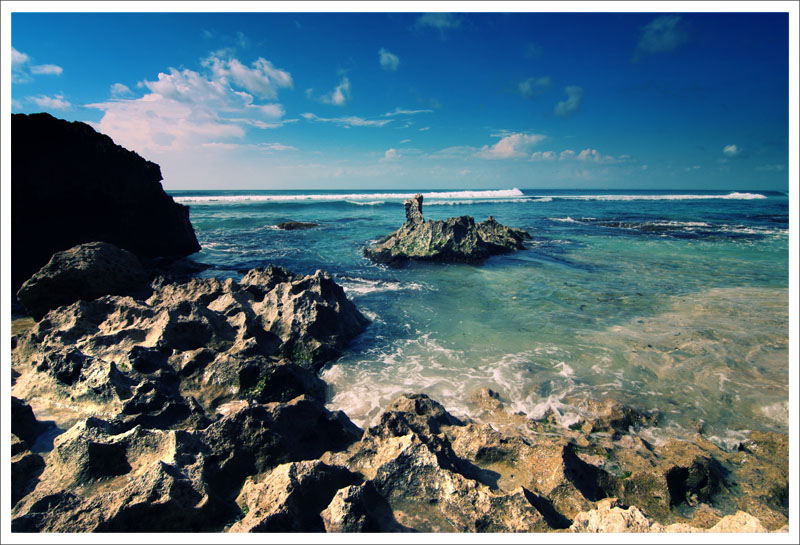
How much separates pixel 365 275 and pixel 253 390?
346 inches

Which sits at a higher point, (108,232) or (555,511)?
(108,232)

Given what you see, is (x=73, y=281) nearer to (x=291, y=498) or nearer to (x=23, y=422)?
(x=23, y=422)

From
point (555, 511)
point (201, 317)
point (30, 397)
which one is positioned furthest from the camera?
point (201, 317)

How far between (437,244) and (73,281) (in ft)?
38.9

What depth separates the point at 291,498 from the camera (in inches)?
108

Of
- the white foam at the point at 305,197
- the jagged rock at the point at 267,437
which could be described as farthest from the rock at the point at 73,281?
the white foam at the point at 305,197

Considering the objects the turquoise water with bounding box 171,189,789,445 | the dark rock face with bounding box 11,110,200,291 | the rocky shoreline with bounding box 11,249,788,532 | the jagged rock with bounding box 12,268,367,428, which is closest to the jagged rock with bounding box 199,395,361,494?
the rocky shoreline with bounding box 11,249,788,532

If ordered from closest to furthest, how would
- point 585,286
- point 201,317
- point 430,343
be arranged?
point 201,317, point 430,343, point 585,286

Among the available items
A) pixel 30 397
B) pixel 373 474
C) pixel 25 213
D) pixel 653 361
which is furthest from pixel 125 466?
pixel 25 213

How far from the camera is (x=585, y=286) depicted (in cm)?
1170

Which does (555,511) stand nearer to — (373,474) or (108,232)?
(373,474)

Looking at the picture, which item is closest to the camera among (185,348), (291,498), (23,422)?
(291,498)

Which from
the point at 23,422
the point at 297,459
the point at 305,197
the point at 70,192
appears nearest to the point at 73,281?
the point at 23,422

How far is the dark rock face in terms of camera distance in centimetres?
1036
